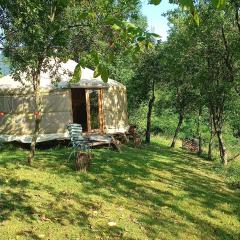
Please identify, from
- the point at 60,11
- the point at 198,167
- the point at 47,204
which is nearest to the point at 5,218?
the point at 47,204

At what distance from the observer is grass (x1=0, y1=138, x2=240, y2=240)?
7043 mm

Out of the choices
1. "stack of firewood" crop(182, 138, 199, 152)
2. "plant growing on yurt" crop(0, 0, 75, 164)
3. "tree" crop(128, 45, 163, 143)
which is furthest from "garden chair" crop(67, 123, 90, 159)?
"stack of firewood" crop(182, 138, 199, 152)

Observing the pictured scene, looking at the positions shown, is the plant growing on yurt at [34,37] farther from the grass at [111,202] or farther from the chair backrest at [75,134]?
the chair backrest at [75,134]

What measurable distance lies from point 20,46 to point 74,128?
15.3ft

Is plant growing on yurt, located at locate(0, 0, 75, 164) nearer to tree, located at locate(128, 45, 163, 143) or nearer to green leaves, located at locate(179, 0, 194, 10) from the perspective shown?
green leaves, located at locate(179, 0, 194, 10)

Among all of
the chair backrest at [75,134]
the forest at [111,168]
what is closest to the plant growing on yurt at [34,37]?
the forest at [111,168]

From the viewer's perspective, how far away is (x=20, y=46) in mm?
9992

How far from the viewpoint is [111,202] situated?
8.62 meters

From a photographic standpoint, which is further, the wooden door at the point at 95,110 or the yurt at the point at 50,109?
the wooden door at the point at 95,110

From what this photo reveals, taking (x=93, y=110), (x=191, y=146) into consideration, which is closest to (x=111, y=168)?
(x=93, y=110)

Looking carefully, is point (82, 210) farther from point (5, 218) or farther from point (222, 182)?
point (222, 182)

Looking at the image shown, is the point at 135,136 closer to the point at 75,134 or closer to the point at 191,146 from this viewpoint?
the point at 75,134

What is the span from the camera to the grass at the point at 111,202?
277 inches

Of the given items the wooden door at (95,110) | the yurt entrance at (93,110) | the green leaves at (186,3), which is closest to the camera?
the green leaves at (186,3)
